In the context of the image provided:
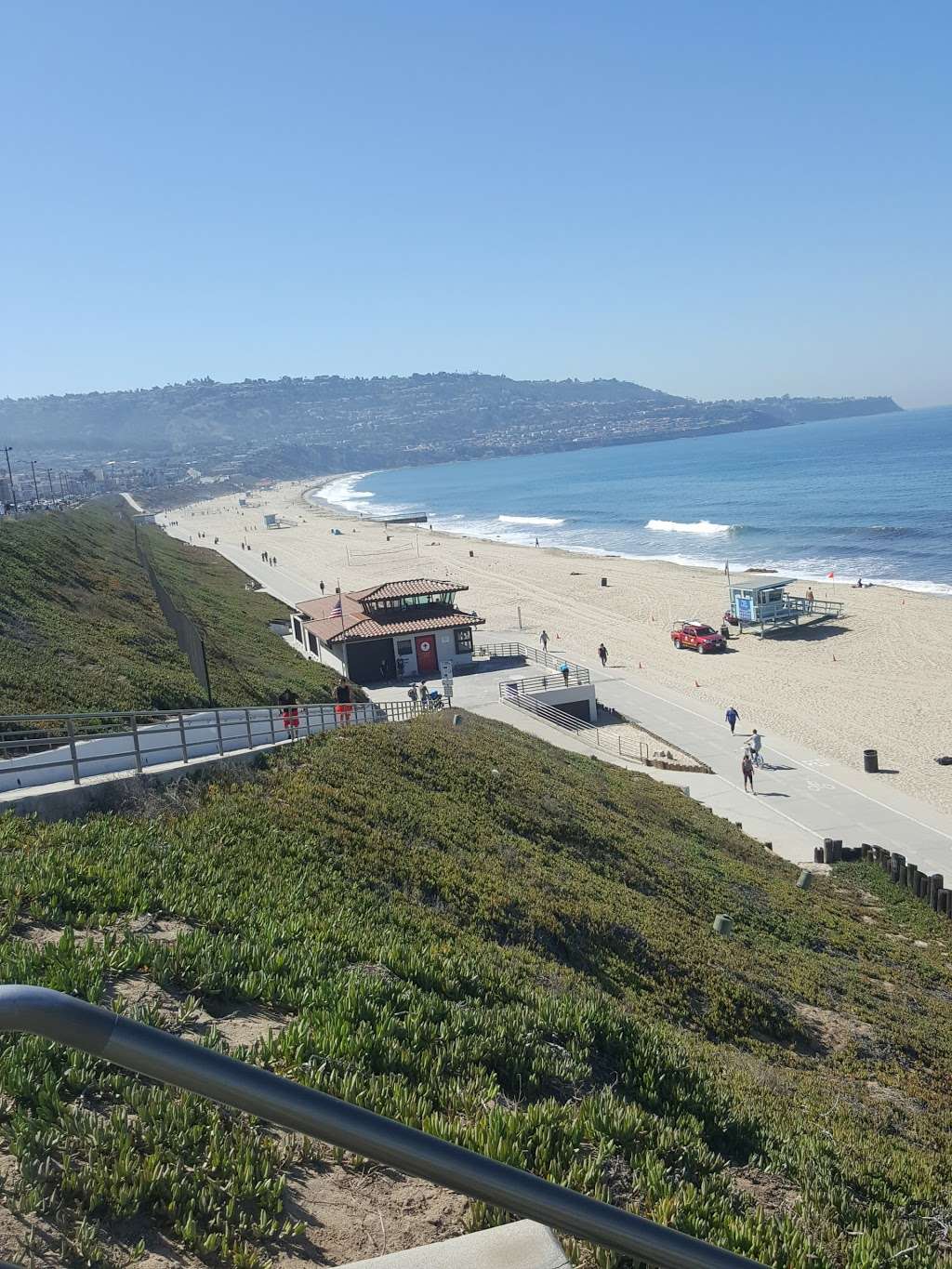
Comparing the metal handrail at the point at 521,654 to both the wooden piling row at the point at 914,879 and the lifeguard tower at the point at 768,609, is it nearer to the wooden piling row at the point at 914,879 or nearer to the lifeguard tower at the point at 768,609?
the lifeguard tower at the point at 768,609

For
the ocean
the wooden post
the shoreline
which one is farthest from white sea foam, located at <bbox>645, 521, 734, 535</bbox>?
the wooden post

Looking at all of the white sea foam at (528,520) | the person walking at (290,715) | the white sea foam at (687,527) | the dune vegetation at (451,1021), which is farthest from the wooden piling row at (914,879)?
the white sea foam at (528,520)

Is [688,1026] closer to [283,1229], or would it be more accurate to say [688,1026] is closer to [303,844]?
[303,844]

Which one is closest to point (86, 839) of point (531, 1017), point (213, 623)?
point (531, 1017)

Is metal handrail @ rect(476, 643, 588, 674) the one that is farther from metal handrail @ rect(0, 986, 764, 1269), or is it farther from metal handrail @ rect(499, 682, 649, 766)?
metal handrail @ rect(0, 986, 764, 1269)

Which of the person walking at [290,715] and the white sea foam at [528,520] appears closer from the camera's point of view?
the person walking at [290,715]
